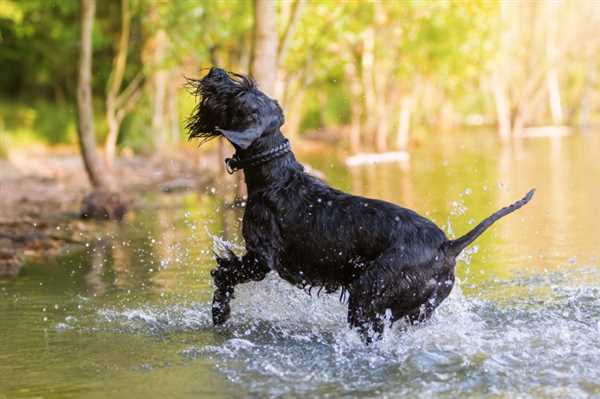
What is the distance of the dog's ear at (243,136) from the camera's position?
6.93 meters

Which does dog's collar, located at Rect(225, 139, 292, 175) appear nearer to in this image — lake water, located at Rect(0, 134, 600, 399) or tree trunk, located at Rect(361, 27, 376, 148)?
lake water, located at Rect(0, 134, 600, 399)

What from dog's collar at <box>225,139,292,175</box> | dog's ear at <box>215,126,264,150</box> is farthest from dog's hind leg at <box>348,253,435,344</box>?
dog's ear at <box>215,126,264,150</box>

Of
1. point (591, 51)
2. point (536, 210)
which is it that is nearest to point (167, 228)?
point (536, 210)

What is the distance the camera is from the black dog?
21.9 ft

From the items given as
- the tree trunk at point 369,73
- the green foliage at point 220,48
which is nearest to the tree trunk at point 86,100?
the green foliage at point 220,48

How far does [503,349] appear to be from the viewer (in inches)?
267

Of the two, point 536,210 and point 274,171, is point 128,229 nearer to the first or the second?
point 536,210

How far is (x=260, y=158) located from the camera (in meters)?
7.18

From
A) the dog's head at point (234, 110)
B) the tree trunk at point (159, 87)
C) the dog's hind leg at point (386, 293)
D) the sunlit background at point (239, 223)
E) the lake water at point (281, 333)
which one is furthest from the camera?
the tree trunk at point (159, 87)

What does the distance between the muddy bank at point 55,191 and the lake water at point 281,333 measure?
2.09 feet

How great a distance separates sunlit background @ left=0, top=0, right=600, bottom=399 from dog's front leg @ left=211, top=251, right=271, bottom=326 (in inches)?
7.3

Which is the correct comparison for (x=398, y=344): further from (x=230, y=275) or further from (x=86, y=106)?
(x=86, y=106)

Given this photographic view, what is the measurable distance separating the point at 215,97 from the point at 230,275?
4.50 feet

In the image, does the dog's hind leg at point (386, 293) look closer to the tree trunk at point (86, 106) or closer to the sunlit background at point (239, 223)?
the sunlit background at point (239, 223)
